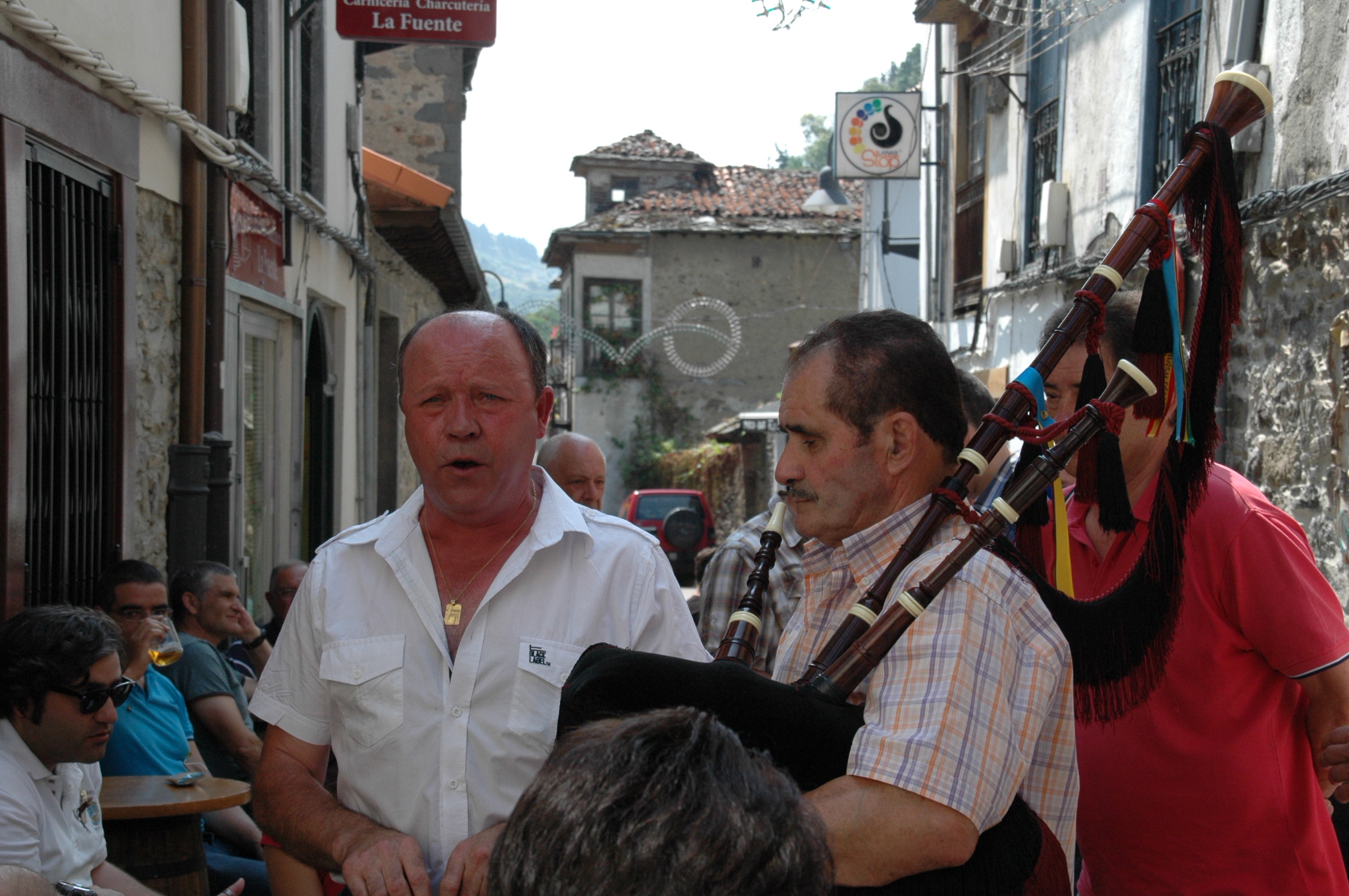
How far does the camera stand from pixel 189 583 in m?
4.89

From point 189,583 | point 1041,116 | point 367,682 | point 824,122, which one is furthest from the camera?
point 824,122

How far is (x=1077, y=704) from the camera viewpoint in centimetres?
201

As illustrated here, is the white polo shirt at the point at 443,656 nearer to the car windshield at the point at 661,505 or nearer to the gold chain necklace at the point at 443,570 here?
the gold chain necklace at the point at 443,570

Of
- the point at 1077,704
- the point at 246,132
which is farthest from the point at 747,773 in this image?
the point at 246,132

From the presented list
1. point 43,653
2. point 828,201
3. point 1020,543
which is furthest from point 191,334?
point 828,201

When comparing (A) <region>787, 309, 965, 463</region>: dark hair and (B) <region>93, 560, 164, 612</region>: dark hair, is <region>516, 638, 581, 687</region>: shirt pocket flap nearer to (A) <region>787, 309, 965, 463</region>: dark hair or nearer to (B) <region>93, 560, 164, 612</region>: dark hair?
(A) <region>787, 309, 965, 463</region>: dark hair

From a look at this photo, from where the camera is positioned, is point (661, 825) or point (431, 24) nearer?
point (661, 825)

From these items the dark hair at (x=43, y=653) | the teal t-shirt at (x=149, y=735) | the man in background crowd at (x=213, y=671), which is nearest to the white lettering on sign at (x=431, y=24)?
the man in background crowd at (x=213, y=671)

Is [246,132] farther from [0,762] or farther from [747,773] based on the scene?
[747,773]

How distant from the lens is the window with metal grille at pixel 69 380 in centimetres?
402

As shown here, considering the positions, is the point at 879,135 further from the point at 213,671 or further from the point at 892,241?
the point at 213,671

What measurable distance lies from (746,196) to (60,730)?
26421 millimetres

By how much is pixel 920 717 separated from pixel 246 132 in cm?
630

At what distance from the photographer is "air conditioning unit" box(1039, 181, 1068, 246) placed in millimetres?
8828
